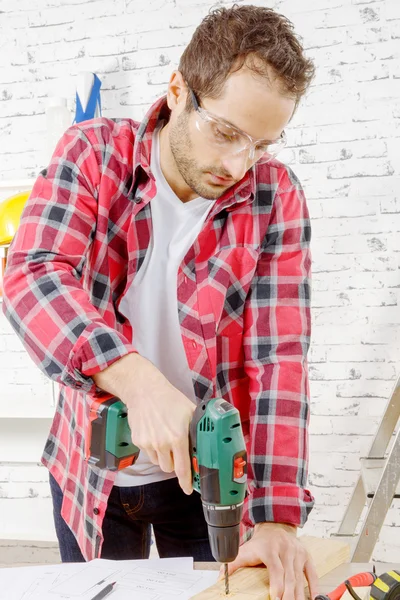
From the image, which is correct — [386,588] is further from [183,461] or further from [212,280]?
[212,280]

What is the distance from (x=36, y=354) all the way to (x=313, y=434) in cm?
204

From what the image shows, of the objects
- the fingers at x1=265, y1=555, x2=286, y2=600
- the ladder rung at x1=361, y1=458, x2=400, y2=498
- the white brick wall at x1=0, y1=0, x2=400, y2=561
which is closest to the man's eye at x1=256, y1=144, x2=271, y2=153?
the fingers at x1=265, y1=555, x2=286, y2=600

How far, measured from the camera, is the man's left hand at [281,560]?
108 centimetres

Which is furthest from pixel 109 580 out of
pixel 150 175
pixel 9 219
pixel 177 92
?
pixel 9 219

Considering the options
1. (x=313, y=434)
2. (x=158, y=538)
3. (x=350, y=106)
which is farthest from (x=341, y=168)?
(x=158, y=538)

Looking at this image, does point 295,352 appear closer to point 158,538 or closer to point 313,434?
point 158,538

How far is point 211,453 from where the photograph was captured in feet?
3.07

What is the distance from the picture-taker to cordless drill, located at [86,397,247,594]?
3.06 ft

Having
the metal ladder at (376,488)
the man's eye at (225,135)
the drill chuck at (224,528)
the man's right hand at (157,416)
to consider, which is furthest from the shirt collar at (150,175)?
the metal ladder at (376,488)

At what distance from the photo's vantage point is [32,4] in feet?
10.0

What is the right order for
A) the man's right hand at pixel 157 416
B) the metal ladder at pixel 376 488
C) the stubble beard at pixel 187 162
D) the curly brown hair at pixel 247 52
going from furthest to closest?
the metal ladder at pixel 376 488
the stubble beard at pixel 187 162
the curly brown hair at pixel 247 52
the man's right hand at pixel 157 416

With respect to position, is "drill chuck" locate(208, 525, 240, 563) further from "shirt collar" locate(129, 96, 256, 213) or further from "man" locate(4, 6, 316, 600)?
"shirt collar" locate(129, 96, 256, 213)

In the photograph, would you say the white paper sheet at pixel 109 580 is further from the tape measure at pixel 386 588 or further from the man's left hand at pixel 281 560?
the tape measure at pixel 386 588

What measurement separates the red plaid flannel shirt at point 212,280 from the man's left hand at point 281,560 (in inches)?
1.5
